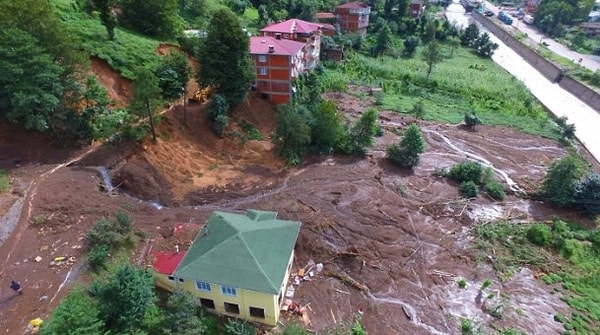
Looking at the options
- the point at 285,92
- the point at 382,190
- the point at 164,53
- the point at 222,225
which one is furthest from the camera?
the point at 285,92

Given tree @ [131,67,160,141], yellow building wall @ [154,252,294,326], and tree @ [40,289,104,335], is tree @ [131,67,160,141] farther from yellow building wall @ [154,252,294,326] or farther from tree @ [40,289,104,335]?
tree @ [40,289,104,335]

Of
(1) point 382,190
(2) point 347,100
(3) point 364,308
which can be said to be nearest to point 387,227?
(1) point 382,190

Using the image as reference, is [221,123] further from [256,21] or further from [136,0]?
[256,21]

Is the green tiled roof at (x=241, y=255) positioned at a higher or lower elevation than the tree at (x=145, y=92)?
lower

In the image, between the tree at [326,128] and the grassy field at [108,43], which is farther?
the grassy field at [108,43]

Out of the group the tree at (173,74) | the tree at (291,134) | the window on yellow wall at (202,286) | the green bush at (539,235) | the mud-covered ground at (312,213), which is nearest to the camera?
the window on yellow wall at (202,286)

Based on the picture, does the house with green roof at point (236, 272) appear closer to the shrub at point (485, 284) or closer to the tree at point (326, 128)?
the shrub at point (485, 284)

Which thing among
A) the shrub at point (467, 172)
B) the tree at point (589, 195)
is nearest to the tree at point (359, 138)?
the shrub at point (467, 172)

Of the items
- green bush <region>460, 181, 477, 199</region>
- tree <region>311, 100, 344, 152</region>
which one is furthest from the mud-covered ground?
tree <region>311, 100, 344, 152</region>
